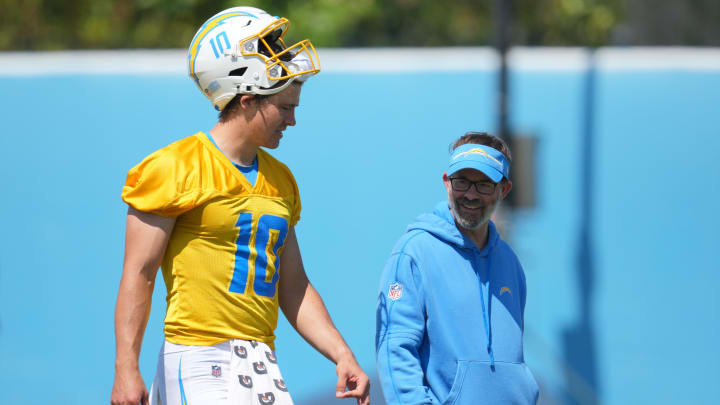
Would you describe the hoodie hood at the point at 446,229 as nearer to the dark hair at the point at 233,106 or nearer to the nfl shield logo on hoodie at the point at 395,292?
the nfl shield logo on hoodie at the point at 395,292

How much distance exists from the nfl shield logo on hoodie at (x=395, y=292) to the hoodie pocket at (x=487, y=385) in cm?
33

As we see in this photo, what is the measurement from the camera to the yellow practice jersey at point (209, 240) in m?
2.88

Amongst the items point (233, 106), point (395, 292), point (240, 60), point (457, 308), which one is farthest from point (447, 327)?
point (240, 60)

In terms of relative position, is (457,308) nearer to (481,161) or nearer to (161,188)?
(481,161)

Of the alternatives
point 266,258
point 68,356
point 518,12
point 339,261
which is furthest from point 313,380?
point 518,12

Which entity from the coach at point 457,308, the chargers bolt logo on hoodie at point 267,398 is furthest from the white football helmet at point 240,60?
the chargers bolt logo on hoodie at point 267,398

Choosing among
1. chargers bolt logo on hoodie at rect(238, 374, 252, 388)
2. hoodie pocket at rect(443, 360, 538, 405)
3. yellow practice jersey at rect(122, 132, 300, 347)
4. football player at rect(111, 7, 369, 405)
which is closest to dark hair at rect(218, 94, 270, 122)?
football player at rect(111, 7, 369, 405)

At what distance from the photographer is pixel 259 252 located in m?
3.05

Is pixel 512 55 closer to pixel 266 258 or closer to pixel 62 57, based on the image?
pixel 62 57

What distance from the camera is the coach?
3266 mm

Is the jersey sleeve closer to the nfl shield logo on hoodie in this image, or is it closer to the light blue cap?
the nfl shield logo on hoodie

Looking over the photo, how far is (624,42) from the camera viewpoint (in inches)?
350

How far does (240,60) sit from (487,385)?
4.90 ft

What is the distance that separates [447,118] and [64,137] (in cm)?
297
